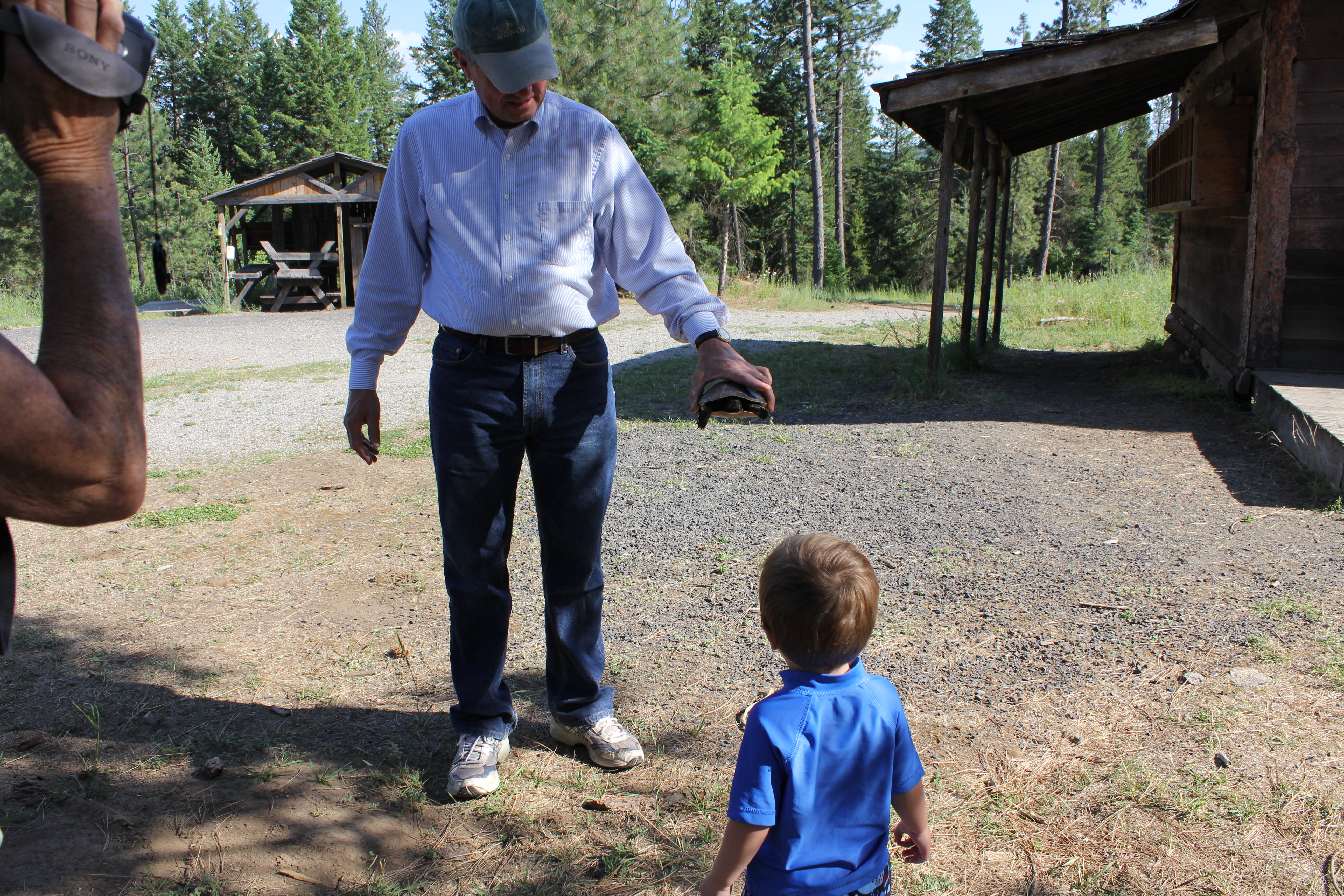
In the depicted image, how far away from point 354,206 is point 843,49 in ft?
79.1

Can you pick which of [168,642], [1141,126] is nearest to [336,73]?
[1141,126]

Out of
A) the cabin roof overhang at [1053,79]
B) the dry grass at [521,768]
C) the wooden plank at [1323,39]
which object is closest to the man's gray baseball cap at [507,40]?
the dry grass at [521,768]

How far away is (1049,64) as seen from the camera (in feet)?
24.9

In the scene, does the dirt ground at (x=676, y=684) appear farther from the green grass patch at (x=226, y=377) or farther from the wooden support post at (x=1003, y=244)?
the wooden support post at (x=1003, y=244)

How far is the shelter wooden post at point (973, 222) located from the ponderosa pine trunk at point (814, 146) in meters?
19.7

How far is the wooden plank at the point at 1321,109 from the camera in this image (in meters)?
6.87

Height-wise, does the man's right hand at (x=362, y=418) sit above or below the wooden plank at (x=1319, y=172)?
below

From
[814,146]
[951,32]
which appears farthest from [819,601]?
[951,32]

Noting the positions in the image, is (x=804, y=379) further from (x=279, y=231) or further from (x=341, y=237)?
(x=279, y=231)

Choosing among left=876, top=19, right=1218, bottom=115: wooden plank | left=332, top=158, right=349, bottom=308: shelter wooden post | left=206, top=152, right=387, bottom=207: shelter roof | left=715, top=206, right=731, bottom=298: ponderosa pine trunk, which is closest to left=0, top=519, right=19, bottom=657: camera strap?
left=876, top=19, right=1218, bottom=115: wooden plank

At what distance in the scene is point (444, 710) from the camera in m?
3.08

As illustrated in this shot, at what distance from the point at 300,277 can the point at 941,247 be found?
17.7m

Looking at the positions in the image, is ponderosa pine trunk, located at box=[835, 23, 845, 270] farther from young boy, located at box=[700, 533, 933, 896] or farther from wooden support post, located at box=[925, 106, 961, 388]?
young boy, located at box=[700, 533, 933, 896]

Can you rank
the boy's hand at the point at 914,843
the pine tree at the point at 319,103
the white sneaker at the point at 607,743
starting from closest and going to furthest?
the boy's hand at the point at 914,843
the white sneaker at the point at 607,743
the pine tree at the point at 319,103
